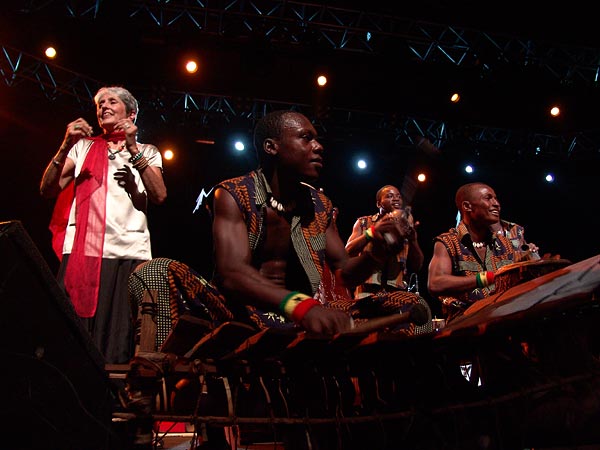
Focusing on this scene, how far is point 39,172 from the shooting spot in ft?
33.6

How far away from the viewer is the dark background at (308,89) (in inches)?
362

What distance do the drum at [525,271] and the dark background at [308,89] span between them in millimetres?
6608

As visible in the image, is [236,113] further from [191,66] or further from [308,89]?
[308,89]

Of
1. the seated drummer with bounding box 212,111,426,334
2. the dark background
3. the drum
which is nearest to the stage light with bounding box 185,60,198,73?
the dark background

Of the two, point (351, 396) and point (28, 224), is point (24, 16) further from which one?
point (351, 396)

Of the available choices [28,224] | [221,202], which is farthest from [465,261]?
[28,224]

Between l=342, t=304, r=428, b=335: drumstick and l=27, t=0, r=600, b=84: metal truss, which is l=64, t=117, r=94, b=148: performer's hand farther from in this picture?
l=27, t=0, r=600, b=84: metal truss

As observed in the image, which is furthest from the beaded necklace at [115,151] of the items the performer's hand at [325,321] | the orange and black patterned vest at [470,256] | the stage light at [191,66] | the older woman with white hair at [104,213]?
the stage light at [191,66]

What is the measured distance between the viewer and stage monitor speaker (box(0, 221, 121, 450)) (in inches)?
72.1

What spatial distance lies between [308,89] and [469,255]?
220 inches

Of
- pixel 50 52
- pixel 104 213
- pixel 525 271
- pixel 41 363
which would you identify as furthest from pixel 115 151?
pixel 50 52

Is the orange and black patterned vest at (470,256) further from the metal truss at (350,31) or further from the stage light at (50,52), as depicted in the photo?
the stage light at (50,52)

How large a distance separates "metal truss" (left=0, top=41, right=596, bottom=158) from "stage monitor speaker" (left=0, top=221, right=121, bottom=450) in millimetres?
8241

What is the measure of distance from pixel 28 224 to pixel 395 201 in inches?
262
